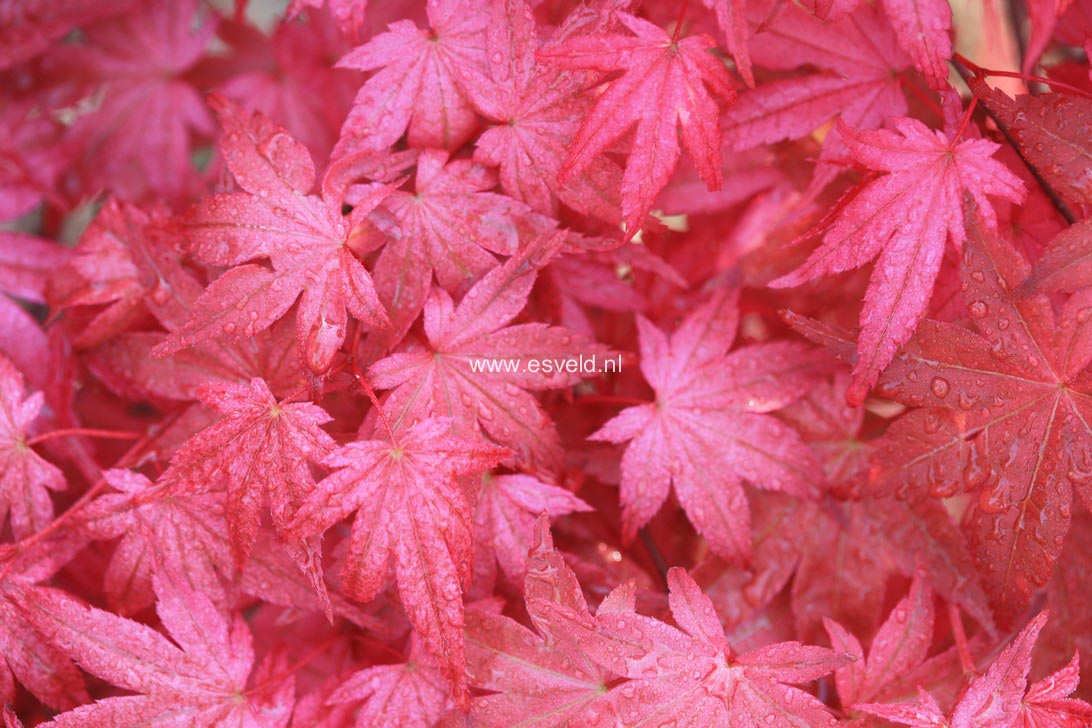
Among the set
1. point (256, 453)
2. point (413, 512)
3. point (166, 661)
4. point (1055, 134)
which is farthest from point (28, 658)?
point (1055, 134)

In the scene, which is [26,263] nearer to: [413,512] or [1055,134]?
[413,512]

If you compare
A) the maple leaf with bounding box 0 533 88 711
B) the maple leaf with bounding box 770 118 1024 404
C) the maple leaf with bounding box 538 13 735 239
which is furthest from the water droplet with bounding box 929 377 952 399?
the maple leaf with bounding box 0 533 88 711

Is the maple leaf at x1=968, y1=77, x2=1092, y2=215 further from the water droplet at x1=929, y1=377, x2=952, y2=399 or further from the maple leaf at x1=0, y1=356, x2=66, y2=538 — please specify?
the maple leaf at x1=0, y1=356, x2=66, y2=538

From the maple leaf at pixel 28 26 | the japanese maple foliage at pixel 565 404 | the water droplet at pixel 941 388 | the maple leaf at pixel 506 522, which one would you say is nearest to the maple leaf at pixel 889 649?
→ the japanese maple foliage at pixel 565 404

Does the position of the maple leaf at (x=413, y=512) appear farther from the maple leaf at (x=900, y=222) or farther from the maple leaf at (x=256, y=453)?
the maple leaf at (x=900, y=222)

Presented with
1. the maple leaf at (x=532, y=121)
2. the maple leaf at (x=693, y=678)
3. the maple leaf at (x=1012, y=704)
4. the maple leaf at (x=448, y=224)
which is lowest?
the maple leaf at (x=1012, y=704)

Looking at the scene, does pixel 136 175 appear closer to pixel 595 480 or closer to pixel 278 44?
pixel 278 44
